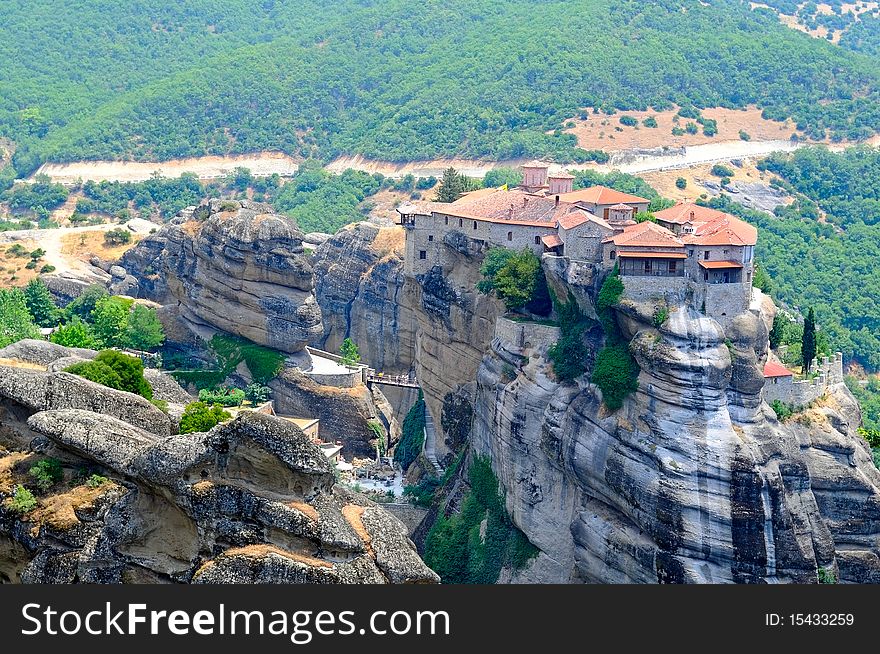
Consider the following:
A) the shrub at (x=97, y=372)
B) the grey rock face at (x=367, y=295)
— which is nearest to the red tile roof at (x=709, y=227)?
the shrub at (x=97, y=372)

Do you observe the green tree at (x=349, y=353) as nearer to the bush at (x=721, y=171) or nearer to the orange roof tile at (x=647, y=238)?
the orange roof tile at (x=647, y=238)

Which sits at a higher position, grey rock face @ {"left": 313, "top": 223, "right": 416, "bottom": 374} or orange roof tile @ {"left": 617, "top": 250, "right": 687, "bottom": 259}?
orange roof tile @ {"left": 617, "top": 250, "right": 687, "bottom": 259}

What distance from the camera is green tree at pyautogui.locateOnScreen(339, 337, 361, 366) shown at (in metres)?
82.0

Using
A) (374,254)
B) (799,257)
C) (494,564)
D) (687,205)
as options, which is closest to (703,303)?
(687,205)

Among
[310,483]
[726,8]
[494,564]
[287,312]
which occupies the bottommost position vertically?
[494,564]

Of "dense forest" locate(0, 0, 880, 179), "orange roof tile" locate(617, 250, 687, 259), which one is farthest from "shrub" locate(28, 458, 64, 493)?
"dense forest" locate(0, 0, 880, 179)

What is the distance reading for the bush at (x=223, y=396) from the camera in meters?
73.9

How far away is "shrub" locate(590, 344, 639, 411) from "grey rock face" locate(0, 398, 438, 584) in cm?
1940

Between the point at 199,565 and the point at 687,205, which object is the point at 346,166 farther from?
the point at 199,565

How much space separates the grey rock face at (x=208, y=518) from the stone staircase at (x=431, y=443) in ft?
105

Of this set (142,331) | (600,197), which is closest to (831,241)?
(600,197)

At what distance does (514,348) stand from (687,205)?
9262 millimetres

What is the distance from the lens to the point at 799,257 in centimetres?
10600

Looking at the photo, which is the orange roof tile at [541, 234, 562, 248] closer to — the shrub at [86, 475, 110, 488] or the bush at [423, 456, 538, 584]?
the bush at [423, 456, 538, 584]
